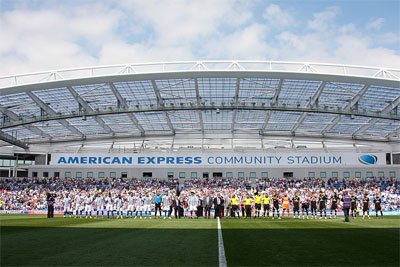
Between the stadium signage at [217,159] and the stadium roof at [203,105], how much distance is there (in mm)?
3392

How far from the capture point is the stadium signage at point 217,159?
5762cm

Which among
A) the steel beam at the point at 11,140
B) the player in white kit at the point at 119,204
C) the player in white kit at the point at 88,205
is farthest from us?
the steel beam at the point at 11,140

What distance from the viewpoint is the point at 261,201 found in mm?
27422

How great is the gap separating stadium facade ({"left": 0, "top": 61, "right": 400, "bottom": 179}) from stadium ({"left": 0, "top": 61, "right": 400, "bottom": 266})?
0.15 m

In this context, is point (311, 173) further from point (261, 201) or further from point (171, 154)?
point (261, 201)

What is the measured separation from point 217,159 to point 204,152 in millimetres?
2180

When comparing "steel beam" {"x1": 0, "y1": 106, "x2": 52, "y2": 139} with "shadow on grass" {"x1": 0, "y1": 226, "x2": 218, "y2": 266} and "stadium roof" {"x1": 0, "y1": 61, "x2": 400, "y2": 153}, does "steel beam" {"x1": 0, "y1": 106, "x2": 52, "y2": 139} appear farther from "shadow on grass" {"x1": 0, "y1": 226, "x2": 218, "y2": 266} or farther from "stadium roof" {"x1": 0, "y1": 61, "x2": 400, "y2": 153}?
"shadow on grass" {"x1": 0, "y1": 226, "x2": 218, "y2": 266}

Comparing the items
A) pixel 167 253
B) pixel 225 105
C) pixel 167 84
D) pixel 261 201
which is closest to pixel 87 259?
pixel 167 253

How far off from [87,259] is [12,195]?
39219 millimetres

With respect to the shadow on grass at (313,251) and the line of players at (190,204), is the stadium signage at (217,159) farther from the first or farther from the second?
the shadow on grass at (313,251)

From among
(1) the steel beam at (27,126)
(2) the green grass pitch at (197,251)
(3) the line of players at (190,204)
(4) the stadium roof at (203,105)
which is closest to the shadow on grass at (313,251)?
(2) the green grass pitch at (197,251)

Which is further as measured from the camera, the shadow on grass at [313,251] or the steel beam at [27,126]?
the steel beam at [27,126]

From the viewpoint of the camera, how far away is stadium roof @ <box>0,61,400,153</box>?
37.7m

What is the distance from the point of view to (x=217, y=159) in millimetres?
58562
